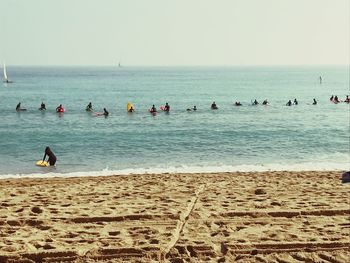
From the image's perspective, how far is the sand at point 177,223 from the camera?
758cm

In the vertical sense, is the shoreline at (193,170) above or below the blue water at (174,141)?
above

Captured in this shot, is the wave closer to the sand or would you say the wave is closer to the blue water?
the blue water

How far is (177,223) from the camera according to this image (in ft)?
29.8

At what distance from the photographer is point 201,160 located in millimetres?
21812

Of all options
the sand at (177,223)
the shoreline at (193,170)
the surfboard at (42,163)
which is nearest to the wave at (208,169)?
the shoreline at (193,170)

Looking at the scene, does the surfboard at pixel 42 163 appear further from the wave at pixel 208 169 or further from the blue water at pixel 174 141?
the wave at pixel 208 169

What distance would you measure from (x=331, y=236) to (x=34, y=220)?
232 inches

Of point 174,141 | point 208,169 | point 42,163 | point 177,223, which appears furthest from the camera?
point 174,141

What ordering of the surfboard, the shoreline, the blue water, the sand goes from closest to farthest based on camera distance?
the sand → the shoreline → the surfboard → the blue water

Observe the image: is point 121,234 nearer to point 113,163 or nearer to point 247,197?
point 247,197

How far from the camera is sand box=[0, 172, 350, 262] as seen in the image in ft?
24.9

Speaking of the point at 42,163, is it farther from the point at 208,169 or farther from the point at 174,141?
the point at 174,141

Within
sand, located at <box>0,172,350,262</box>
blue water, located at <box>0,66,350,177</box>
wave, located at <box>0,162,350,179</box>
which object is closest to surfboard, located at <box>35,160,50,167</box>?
blue water, located at <box>0,66,350,177</box>

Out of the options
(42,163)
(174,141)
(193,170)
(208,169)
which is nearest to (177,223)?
(193,170)
